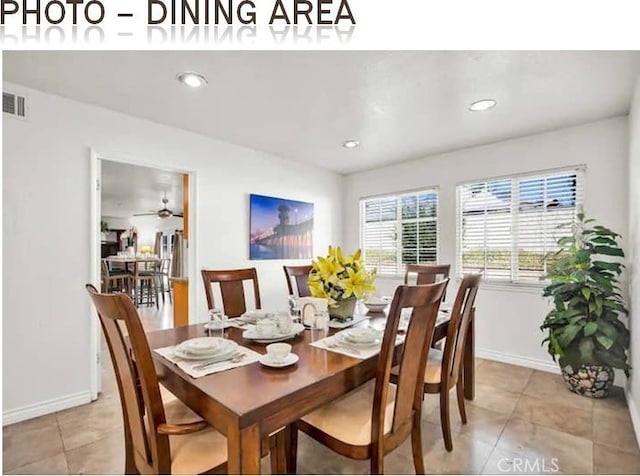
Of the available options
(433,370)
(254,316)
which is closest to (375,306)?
(433,370)

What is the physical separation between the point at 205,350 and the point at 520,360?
10.5 ft

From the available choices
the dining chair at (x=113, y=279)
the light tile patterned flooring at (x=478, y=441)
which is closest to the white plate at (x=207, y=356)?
the light tile patterned flooring at (x=478, y=441)

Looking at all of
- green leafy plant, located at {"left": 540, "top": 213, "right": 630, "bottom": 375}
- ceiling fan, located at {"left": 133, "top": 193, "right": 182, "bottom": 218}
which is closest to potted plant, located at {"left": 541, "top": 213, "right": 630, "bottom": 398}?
green leafy plant, located at {"left": 540, "top": 213, "right": 630, "bottom": 375}

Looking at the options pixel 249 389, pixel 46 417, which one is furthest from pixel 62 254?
pixel 249 389

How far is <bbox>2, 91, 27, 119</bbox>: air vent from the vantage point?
2168 mm

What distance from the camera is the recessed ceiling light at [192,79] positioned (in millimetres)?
2070

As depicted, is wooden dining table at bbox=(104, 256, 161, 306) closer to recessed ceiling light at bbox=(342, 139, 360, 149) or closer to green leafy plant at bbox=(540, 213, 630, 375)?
recessed ceiling light at bbox=(342, 139, 360, 149)

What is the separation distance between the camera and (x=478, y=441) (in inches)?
78.2

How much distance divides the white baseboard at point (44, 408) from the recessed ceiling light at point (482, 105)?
12.3 ft

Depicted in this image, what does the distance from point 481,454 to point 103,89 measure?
3.39 m

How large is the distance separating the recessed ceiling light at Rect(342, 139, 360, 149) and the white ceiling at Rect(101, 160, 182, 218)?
238 centimetres

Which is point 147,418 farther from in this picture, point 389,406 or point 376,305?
point 376,305

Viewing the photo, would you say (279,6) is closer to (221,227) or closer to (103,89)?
(103,89)

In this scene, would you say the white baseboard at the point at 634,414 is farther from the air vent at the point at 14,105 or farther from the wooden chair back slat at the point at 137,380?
the air vent at the point at 14,105
